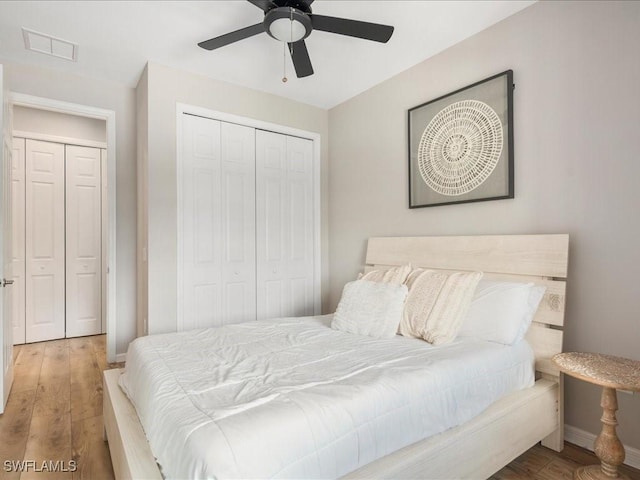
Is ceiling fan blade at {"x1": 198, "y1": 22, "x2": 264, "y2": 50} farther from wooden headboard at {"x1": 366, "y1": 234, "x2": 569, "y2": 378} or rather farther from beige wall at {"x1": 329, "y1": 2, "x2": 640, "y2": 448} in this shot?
wooden headboard at {"x1": 366, "y1": 234, "x2": 569, "y2": 378}

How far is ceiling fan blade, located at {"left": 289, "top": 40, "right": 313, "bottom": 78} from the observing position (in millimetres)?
2037

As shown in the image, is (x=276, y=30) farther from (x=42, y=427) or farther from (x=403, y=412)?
(x=42, y=427)

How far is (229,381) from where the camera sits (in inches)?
53.6

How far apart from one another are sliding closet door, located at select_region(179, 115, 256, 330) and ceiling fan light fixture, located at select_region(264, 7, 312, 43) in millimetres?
1366

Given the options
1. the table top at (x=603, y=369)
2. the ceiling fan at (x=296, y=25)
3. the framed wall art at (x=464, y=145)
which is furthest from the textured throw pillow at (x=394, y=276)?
the ceiling fan at (x=296, y=25)

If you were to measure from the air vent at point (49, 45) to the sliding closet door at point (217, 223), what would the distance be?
34.5 inches

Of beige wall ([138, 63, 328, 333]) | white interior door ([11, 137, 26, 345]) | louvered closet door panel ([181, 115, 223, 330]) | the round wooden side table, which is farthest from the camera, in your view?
white interior door ([11, 137, 26, 345])

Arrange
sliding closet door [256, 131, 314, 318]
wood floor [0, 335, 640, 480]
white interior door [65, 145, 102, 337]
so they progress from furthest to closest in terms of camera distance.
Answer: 1. white interior door [65, 145, 102, 337]
2. sliding closet door [256, 131, 314, 318]
3. wood floor [0, 335, 640, 480]

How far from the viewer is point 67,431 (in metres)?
2.02

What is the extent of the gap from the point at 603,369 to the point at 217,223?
8.87ft

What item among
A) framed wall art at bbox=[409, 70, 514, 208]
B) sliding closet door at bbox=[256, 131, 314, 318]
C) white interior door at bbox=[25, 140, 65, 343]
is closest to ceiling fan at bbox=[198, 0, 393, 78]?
framed wall art at bbox=[409, 70, 514, 208]

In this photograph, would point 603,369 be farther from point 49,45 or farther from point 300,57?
point 49,45

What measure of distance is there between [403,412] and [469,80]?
219cm

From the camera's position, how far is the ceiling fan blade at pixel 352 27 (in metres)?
1.79
